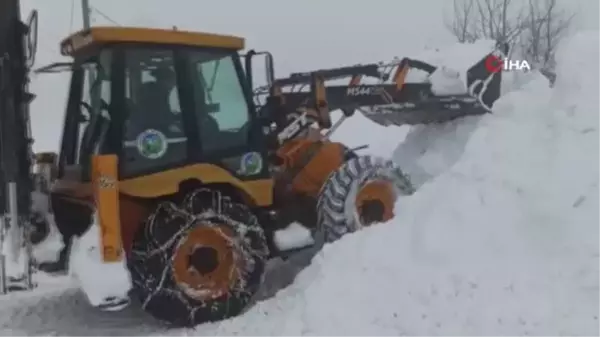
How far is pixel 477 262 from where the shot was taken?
7.58m

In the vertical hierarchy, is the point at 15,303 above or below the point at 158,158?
below

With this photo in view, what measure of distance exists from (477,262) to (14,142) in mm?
4230

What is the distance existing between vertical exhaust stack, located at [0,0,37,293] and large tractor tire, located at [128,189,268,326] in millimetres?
1006

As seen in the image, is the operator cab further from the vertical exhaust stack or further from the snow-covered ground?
the snow-covered ground

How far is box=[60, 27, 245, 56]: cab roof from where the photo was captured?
8039 mm

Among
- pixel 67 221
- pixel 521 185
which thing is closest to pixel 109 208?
pixel 67 221

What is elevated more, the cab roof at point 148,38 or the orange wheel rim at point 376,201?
the cab roof at point 148,38

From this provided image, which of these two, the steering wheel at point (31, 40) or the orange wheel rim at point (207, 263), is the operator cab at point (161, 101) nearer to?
the steering wheel at point (31, 40)

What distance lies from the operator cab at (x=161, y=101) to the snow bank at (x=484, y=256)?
1542mm

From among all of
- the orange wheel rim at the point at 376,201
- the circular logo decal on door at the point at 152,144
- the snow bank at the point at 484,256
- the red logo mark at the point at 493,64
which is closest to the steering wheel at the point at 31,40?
the circular logo decal on door at the point at 152,144

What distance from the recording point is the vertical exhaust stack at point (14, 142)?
25.4 feet

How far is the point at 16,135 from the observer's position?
317 inches

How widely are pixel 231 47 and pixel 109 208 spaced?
2.10m

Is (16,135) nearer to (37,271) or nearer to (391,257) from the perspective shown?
(37,271)
